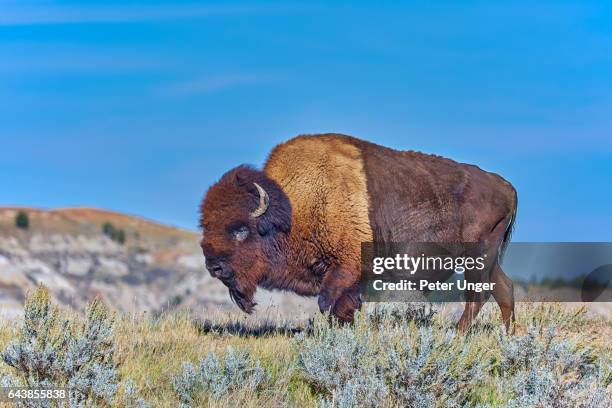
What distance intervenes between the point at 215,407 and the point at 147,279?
9964cm

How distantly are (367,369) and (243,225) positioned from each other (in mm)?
3304

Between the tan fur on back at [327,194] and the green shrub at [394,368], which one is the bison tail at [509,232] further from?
the green shrub at [394,368]

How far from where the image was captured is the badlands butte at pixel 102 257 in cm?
9781

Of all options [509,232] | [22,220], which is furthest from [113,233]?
[509,232]

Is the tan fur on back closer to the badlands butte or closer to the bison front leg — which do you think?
the bison front leg

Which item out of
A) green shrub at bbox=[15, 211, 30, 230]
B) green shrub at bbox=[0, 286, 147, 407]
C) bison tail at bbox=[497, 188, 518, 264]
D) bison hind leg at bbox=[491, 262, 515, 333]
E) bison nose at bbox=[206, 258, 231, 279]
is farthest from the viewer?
green shrub at bbox=[15, 211, 30, 230]

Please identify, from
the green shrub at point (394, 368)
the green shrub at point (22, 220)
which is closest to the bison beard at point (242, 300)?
the green shrub at point (394, 368)

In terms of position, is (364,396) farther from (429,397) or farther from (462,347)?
(462,347)

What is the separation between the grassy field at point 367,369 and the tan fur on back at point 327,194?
1.61 metres

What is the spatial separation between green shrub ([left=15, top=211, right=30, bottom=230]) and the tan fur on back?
98226 millimetres

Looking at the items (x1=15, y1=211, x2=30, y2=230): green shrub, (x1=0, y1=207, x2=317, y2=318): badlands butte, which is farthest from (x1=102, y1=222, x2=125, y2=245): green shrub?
(x1=15, y1=211, x2=30, y2=230): green shrub

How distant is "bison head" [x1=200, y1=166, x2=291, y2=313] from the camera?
10914mm

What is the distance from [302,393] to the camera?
8406 millimetres

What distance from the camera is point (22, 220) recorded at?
10569 cm
